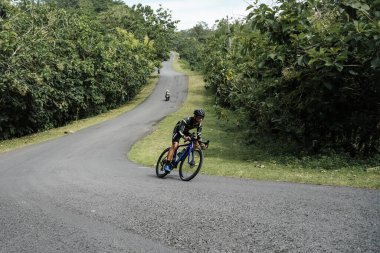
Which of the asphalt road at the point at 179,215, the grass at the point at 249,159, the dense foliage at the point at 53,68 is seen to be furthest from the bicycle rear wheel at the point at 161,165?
the dense foliage at the point at 53,68

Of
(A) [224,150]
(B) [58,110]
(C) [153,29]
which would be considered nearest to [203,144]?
(A) [224,150]

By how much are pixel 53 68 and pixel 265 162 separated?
18560mm

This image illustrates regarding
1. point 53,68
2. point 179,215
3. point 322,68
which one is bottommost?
point 179,215

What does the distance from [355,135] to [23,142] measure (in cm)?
1944

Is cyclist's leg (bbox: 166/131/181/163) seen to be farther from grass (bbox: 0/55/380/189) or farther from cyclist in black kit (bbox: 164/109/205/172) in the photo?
grass (bbox: 0/55/380/189)

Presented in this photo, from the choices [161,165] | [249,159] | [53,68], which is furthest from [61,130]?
[161,165]

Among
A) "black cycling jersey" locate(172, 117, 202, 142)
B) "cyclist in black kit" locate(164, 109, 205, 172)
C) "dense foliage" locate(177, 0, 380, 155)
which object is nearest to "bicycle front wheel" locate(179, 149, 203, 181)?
"cyclist in black kit" locate(164, 109, 205, 172)

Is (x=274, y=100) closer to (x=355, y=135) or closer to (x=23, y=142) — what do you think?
(x=355, y=135)

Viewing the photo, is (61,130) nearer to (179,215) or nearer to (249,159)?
(249,159)

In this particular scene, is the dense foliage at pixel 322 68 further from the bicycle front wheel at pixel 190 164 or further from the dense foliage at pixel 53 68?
the dense foliage at pixel 53 68

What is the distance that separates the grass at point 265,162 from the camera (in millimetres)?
11000

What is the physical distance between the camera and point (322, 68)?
494 inches

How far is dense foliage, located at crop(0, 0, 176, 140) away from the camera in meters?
24.2

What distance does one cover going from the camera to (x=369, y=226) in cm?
614
